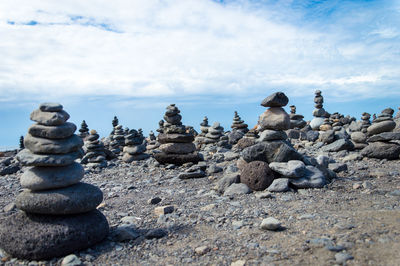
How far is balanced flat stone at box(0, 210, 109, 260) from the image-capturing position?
622 centimetres

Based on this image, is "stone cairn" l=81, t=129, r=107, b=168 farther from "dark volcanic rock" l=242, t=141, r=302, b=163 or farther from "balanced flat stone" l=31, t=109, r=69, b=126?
"balanced flat stone" l=31, t=109, r=69, b=126

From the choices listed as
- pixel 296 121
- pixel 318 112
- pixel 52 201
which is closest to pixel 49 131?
pixel 52 201

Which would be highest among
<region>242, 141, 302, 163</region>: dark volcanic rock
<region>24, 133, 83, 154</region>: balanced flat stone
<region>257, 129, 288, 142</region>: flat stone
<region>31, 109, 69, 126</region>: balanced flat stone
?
<region>31, 109, 69, 126</region>: balanced flat stone

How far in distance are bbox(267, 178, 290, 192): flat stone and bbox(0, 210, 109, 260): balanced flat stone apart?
5.27 meters

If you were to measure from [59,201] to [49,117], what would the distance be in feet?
5.82

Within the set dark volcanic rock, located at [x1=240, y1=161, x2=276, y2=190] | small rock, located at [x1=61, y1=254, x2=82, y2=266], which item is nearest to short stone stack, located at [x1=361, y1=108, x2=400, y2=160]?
dark volcanic rock, located at [x1=240, y1=161, x2=276, y2=190]

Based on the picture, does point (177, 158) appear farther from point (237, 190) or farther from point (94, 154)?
point (237, 190)

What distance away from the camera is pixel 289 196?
9578 mm

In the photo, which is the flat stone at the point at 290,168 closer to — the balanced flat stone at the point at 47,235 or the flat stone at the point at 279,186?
the flat stone at the point at 279,186

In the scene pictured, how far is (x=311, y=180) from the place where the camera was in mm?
10586

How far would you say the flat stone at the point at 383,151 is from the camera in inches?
602

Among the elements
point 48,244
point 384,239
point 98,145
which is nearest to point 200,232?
point 48,244

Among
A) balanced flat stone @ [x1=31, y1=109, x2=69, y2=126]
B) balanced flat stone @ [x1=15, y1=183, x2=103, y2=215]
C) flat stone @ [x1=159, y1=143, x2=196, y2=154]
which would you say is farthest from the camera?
flat stone @ [x1=159, y1=143, x2=196, y2=154]

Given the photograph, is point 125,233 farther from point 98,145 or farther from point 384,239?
point 98,145
